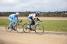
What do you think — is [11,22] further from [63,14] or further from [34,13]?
[63,14]

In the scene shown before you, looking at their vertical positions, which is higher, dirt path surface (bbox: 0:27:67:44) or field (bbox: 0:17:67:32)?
field (bbox: 0:17:67:32)

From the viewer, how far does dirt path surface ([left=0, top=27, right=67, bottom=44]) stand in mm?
2850

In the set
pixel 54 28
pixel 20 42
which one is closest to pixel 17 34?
pixel 20 42

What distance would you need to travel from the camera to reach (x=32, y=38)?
2.93 metres

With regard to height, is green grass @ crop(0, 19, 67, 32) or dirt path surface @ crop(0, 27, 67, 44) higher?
green grass @ crop(0, 19, 67, 32)

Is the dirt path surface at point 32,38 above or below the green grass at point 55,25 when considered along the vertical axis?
below

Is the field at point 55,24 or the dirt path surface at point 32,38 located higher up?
the field at point 55,24

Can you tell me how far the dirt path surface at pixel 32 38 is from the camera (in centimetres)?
285

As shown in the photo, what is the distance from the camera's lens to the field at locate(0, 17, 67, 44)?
9.34 feet

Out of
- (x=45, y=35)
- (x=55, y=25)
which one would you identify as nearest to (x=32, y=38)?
(x=45, y=35)

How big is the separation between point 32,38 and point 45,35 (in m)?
0.18

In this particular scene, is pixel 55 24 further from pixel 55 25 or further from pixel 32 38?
pixel 32 38

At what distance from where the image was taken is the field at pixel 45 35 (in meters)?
2.85

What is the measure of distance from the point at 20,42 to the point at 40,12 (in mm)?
486
